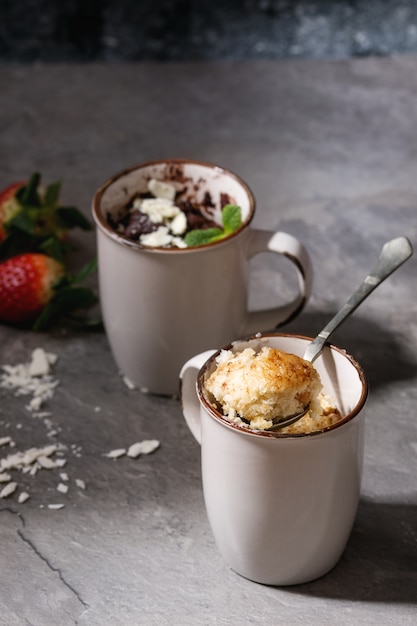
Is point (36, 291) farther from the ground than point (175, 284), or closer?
closer

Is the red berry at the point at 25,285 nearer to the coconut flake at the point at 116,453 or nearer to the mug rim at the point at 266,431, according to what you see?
the coconut flake at the point at 116,453

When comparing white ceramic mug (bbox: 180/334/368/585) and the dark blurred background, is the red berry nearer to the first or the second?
white ceramic mug (bbox: 180/334/368/585)

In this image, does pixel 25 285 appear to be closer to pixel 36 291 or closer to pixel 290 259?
pixel 36 291

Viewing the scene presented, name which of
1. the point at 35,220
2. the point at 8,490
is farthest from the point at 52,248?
the point at 8,490

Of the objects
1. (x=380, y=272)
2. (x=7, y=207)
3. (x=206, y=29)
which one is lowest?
(x=206, y=29)

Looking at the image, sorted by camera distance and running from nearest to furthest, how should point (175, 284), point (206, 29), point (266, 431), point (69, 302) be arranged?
point (266, 431), point (175, 284), point (69, 302), point (206, 29)

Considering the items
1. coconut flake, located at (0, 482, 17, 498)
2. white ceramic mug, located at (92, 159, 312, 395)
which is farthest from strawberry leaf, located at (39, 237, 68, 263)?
coconut flake, located at (0, 482, 17, 498)

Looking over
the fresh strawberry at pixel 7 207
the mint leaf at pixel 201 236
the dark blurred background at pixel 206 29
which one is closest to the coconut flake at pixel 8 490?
the mint leaf at pixel 201 236
